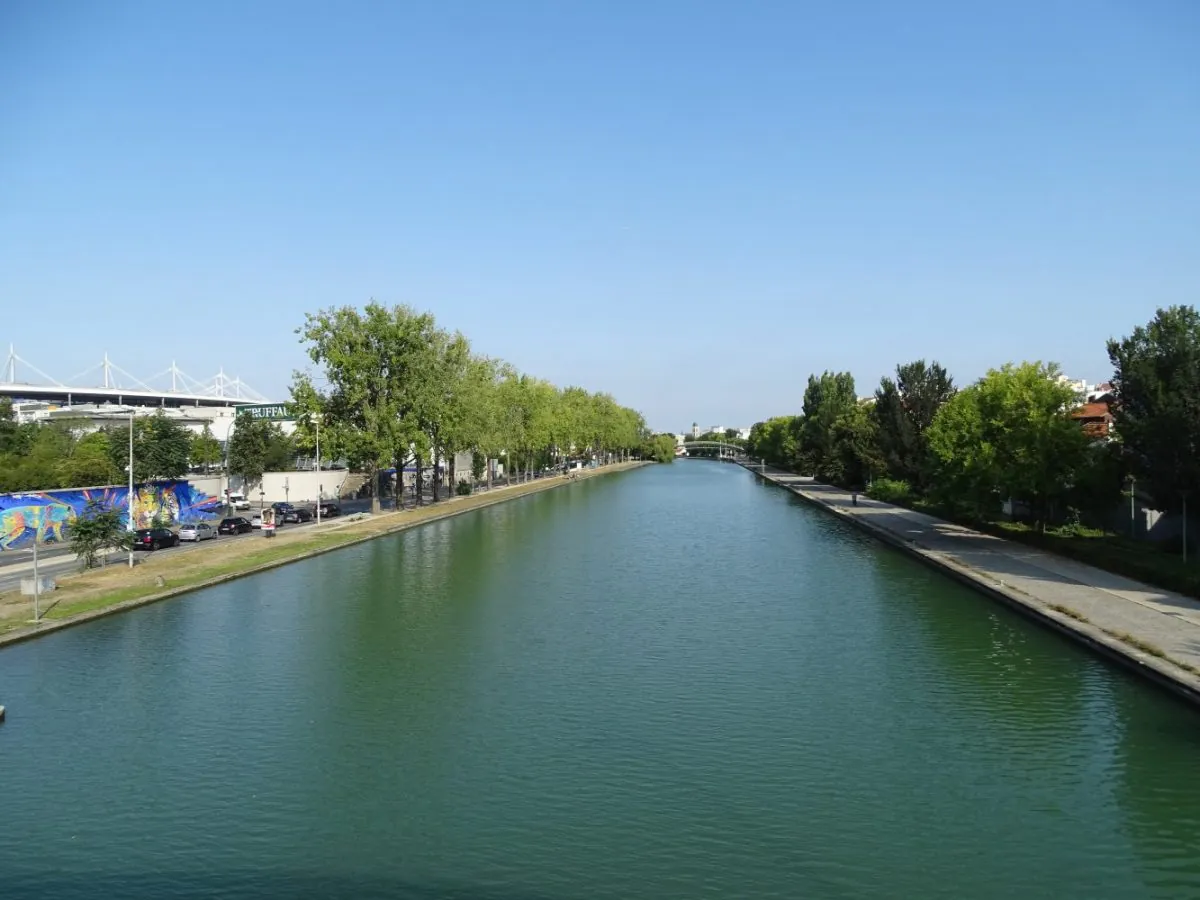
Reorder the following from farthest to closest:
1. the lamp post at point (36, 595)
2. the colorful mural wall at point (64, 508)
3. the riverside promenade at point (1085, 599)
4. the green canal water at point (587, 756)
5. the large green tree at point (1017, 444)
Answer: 1. the colorful mural wall at point (64, 508)
2. the large green tree at point (1017, 444)
3. the lamp post at point (36, 595)
4. the riverside promenade at point (1085, 599)
5. the green canal water at point (587, 756)

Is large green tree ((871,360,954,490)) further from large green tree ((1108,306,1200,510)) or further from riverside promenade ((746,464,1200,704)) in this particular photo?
large green tree ((1108,306,1200,510))

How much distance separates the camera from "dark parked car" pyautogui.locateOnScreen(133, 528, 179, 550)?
4619 cm

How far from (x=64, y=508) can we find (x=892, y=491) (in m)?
59.1

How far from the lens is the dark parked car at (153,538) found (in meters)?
46.2

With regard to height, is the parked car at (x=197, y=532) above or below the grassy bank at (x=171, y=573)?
above

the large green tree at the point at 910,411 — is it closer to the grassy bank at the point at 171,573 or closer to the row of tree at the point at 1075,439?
the row of tree at the point at 1075,439

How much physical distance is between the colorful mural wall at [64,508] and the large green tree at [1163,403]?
4121 centimetres

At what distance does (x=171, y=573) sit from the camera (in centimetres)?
3800

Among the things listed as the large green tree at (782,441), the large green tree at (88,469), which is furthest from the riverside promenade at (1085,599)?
the large green tree at (782,441)

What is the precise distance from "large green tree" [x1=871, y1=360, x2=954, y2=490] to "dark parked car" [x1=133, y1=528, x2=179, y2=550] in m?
54.0

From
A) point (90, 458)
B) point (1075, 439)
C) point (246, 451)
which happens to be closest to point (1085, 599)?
point (1075, 439)

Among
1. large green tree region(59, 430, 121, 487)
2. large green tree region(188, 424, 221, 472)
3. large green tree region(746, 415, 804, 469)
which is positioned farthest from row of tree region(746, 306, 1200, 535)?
large green tree region(746, 415, 804, 469)

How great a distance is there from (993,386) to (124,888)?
1700 inches

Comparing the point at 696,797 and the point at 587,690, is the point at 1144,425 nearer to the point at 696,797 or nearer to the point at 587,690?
the point at 587,690
